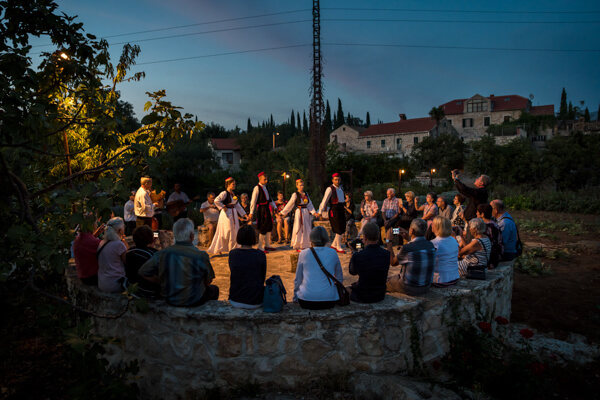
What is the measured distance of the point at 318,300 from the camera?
395 centimetres

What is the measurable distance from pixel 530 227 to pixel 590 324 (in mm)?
9021

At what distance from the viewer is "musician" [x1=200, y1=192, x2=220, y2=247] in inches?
352

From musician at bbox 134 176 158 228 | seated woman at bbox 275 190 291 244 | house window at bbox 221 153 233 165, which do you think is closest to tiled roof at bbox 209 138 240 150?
house window at bbox 221 153 233 165

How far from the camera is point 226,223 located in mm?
8391

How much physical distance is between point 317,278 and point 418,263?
1.24 m

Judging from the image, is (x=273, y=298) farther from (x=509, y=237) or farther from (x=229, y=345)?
(x=509, y=237)

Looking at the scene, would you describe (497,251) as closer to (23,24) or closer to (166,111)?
(166,111)

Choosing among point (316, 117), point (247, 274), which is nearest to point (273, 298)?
point (247, 274)

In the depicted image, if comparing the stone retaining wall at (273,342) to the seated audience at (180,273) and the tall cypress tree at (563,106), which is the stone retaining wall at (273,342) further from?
the tall cypress tree at (563,106)

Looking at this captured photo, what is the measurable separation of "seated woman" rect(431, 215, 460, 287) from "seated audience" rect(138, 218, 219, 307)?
2.82m

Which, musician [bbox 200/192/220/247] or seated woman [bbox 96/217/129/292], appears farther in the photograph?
musician [bbox 200/192/220/247]

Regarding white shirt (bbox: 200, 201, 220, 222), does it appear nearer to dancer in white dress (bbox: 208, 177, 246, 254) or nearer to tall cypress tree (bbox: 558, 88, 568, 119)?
dancer in white dress (bbox: 208, 177, 246, 254)

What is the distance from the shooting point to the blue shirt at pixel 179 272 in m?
3.95

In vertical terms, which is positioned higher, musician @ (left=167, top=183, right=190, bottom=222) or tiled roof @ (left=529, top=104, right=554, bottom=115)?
tiled roof @ (left=529, top=104, right=554, bottom=115)
